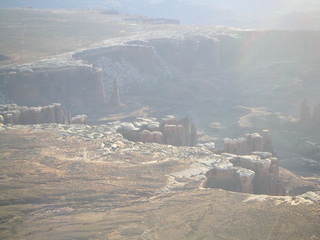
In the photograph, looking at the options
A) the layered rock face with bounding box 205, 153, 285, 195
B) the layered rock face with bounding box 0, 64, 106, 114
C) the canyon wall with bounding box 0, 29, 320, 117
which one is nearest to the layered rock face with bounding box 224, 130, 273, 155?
the layered rock face with bounding box 205, 153, 285, 195

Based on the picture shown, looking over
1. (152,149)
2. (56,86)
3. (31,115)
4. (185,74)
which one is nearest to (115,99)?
(56,86)

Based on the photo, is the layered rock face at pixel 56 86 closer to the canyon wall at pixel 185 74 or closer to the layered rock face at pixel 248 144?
the canyon wall at pixel 185 74

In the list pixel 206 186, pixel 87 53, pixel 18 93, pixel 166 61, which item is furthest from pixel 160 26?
pixel 206 186

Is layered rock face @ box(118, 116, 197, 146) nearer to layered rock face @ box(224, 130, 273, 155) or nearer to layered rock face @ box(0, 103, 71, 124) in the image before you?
layered rock face @ box(224, 130, 273, 155)

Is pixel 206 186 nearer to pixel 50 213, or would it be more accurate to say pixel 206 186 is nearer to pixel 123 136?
pixel 50 213

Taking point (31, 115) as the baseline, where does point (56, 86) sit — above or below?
below

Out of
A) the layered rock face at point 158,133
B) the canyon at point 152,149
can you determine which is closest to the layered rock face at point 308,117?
the canyon at point 152,149

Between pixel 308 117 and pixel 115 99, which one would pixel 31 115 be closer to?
pixel 115 99
